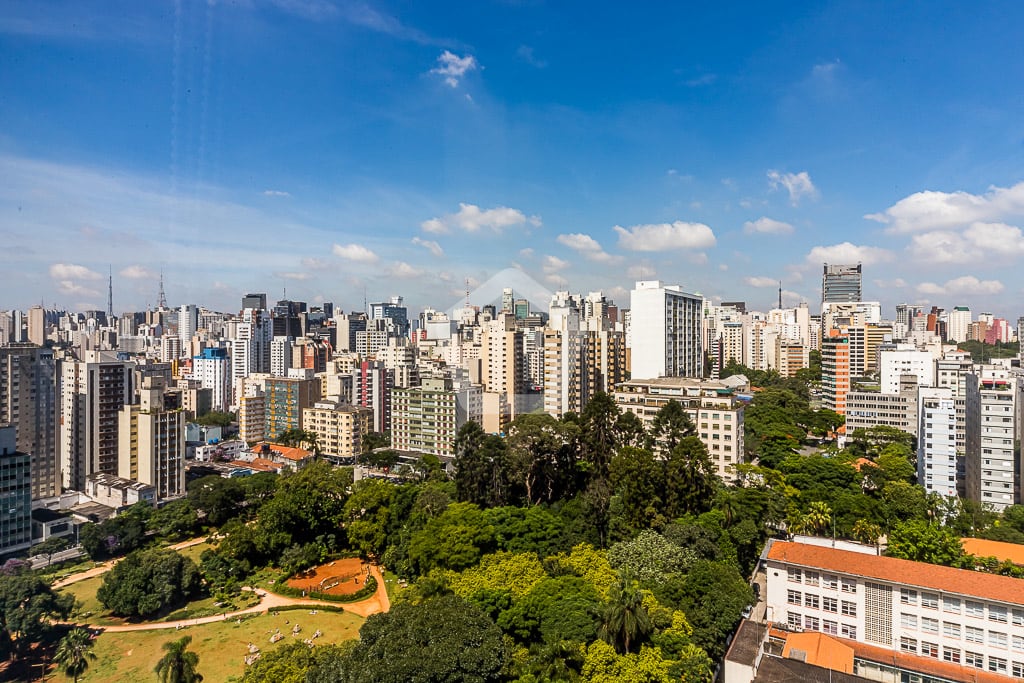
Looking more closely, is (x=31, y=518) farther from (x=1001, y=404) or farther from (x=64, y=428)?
(x=1001, y=404)

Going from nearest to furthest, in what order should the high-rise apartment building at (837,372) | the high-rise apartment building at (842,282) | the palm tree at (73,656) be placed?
the palm tree at (73,656) → the high-rise apartment building at (837,372) → the high-rise apartment building at (842,282)

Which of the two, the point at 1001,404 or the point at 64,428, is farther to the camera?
the point at 64,428

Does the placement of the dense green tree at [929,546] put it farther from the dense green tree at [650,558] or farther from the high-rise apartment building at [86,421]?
the high-rise apartment building at [86,421]

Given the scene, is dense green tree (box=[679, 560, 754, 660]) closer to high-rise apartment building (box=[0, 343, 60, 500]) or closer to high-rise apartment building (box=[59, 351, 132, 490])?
high-rise apartment building (box=[59, 351, 132, 490])

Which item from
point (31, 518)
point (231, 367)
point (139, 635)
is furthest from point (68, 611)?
point (231, 367)

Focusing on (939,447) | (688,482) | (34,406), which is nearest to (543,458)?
(688,482)

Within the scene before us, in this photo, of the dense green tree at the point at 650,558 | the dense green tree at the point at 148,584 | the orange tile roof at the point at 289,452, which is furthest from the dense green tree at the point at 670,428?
the orange tile roof at the point at 289,452

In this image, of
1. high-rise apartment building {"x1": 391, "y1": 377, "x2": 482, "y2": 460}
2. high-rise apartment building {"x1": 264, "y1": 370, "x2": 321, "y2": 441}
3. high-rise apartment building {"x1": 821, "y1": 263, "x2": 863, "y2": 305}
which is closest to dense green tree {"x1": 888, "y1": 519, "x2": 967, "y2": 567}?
high-rise apartment building {"x1": 391, "y1": 377, "x2": 482, "y2": 460}
